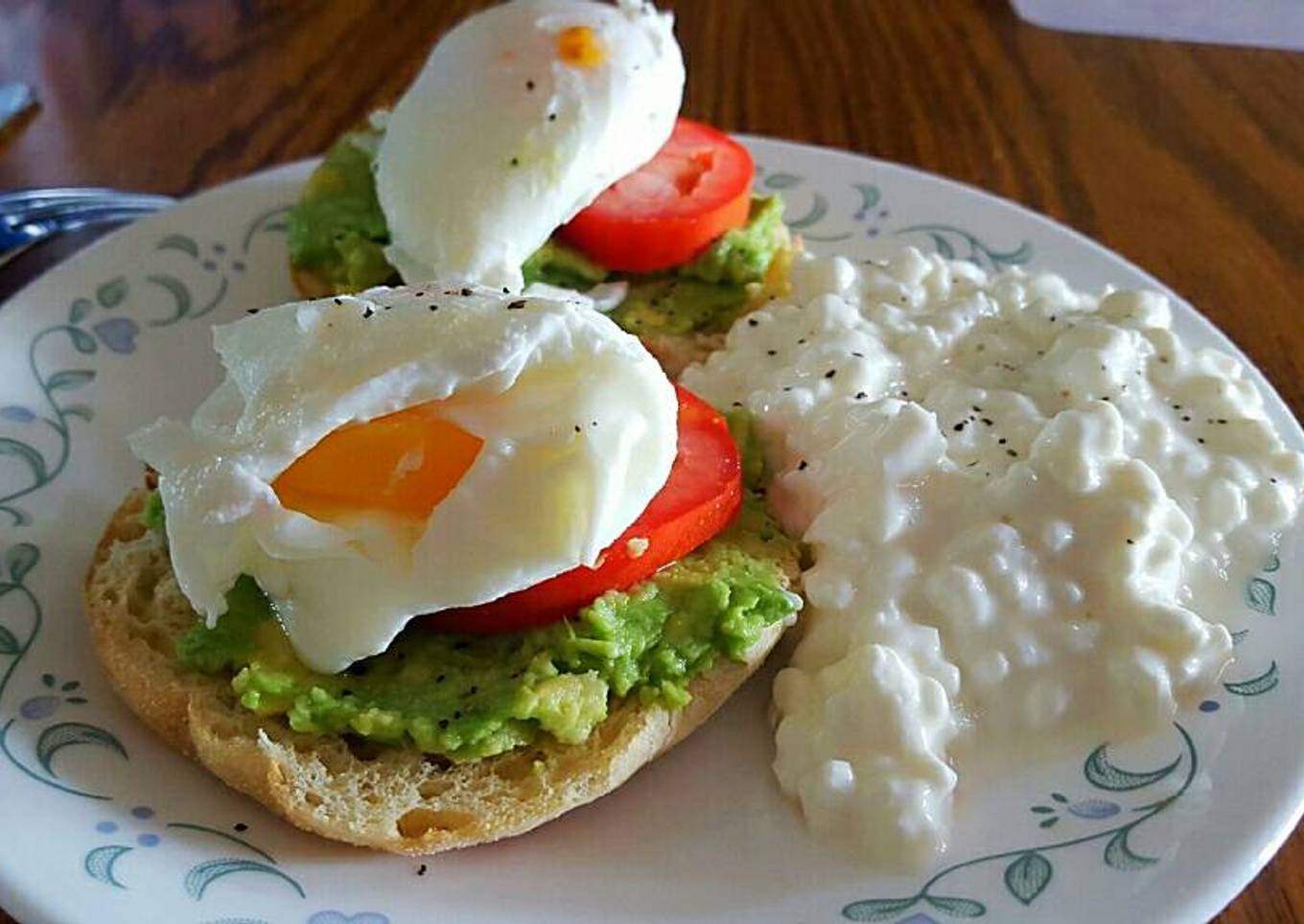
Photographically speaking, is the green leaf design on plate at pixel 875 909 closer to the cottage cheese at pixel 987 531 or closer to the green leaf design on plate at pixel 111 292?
the cottage cheese at pixel 987 531

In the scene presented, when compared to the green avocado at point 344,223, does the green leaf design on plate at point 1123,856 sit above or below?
below

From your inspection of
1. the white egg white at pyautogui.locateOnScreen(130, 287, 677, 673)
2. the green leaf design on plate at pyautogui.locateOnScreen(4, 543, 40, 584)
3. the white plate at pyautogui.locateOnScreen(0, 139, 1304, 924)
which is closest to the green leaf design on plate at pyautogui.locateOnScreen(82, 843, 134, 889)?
the white plate at pyautogui.locateOnScreen(0, 139, 1304, 924)

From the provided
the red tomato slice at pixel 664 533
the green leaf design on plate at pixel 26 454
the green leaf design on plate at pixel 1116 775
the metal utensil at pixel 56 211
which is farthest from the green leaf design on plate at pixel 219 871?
the metal utensil at pixel 56 211

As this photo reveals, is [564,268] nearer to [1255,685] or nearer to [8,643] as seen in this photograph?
[8,643]

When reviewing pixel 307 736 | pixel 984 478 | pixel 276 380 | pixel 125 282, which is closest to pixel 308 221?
pixel 125 282

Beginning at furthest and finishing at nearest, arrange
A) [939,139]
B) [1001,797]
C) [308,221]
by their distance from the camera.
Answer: [939,139], [308,221], [1001,797]

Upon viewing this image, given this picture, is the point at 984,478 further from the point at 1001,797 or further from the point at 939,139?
the point at 939,139

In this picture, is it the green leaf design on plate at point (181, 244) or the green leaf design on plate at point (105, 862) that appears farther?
the green leaf design on plate at point (181, 244)
